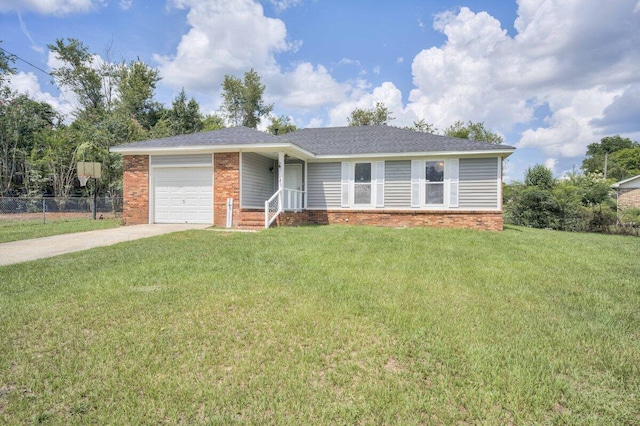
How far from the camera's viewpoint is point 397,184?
530 inches

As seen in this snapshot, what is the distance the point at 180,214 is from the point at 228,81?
2702cm

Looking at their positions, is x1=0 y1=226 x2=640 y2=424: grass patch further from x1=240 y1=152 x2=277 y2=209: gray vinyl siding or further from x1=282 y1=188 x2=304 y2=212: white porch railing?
x1=282 y1=188 x2=304 y2=212: white porch railing

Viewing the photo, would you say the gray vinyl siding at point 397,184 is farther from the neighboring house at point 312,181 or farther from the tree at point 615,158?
the tree at point 615,158

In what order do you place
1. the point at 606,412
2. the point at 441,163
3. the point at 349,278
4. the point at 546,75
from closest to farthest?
the point at 606,412 < the point at 349,278 < the point at 441,163 < the point at 546,75

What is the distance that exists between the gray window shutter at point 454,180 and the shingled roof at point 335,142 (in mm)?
579

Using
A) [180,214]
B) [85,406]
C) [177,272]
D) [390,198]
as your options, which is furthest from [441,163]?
[85,406]

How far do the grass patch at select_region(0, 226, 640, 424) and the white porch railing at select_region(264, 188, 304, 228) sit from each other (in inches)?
197

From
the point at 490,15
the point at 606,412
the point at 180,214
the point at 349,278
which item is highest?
the point at 490,15

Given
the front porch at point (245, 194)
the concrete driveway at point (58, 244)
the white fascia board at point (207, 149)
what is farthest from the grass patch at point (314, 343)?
the white fascia board at point (207, 149)

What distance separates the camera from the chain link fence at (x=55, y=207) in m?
16.1

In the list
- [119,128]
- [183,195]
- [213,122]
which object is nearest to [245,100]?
[213,122]

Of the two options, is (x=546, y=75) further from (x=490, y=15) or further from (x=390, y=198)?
(x=390, y=198)

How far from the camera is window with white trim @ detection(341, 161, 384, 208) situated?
13.6m

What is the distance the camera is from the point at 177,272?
5.26 meters
